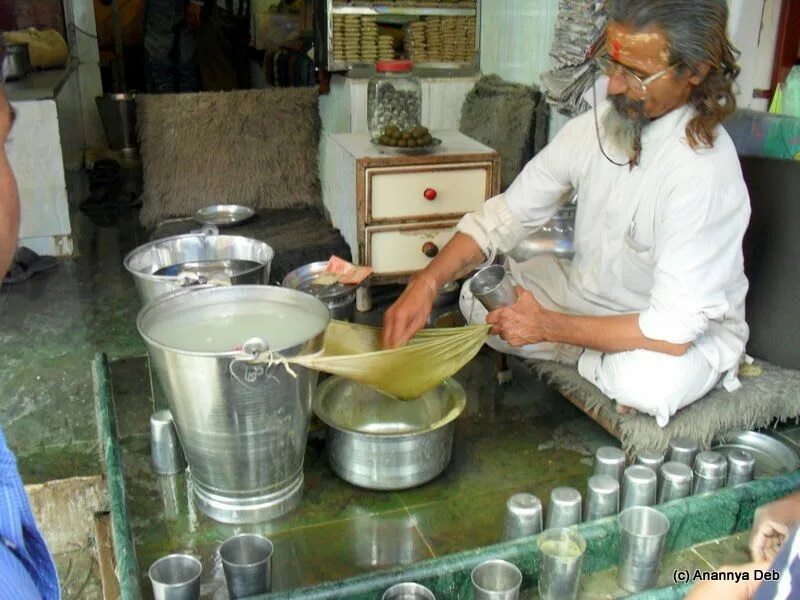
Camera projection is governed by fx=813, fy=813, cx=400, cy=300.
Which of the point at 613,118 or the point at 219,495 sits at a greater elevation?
the point at 613,118

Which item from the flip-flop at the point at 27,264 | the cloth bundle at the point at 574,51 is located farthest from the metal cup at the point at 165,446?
the flip-flop at the point at 27,264

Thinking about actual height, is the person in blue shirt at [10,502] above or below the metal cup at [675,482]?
above

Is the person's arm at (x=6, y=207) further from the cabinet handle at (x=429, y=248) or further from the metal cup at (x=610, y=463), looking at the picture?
the cabinet handle at (x=429, y=248)

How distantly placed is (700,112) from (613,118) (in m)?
0.23

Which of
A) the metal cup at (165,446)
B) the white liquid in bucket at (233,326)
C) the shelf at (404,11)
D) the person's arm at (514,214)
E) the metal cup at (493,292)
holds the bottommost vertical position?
the metal cup at (165,446)

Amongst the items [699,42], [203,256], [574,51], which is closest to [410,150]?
[574,51]

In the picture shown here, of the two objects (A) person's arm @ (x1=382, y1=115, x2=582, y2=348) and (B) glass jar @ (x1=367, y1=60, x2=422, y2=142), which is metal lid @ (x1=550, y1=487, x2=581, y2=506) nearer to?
(A) person's arm @ (x1=382, y1=115, x2=582, y2=348)

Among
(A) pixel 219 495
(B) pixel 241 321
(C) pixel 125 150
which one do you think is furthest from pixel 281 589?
(C) pixel 125 150

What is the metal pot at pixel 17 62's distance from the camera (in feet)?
14.3

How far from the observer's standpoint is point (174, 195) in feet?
12.4

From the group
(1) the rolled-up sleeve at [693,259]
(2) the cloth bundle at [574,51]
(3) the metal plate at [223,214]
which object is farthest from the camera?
(3) the metal plate at [223,214]

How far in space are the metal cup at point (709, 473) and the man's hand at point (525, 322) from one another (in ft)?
1.54

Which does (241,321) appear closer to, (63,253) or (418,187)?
(418,187)

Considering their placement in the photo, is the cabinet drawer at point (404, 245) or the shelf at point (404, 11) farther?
the shelf at point (404, 11)
